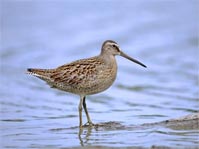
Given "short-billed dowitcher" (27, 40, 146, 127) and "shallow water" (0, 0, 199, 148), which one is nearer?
"shallow water" (0, 0, 199, 148)

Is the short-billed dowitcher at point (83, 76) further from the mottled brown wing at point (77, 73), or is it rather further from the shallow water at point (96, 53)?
the shallow water at point (96, 53)

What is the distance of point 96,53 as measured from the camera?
17.0 metres

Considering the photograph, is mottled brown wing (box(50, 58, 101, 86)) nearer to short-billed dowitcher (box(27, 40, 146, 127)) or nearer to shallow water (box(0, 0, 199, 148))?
short-billed dowitcher (box(27, 40, 146, 127))

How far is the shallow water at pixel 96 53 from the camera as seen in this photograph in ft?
30.6

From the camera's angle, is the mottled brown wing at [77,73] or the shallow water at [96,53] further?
the mottled brown wing at [77,73]

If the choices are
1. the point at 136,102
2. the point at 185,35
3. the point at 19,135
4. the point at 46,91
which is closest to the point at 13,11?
the point at 185,35

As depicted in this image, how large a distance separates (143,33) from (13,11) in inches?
246

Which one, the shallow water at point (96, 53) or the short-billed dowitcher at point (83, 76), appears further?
the short-billed dowitcher at point (83, 76)

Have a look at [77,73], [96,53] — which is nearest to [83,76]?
[77,73]

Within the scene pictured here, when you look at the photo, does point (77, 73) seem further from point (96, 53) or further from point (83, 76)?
point (96, 53)

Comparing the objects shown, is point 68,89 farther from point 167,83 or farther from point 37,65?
point 37,65

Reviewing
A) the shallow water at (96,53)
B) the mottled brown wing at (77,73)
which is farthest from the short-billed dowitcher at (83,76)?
the shallow water at (96,53)

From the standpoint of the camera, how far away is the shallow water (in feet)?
30.6

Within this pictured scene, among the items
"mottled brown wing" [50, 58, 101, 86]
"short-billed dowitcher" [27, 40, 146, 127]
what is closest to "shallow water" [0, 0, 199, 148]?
"short-billed dowitcher" [27, 40, 146, 127]
